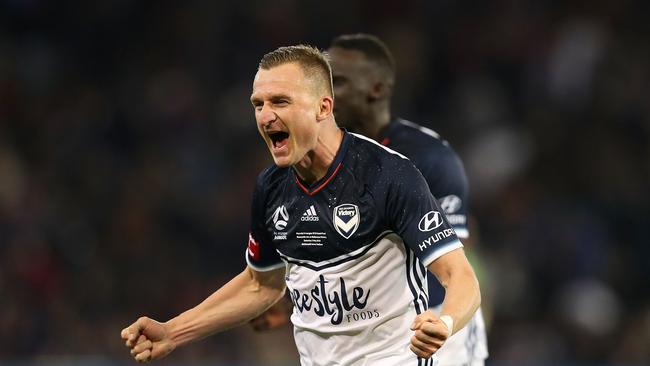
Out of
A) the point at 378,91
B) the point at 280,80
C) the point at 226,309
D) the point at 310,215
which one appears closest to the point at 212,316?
the point at 226,309

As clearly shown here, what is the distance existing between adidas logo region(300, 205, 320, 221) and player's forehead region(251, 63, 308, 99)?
44 centimetres

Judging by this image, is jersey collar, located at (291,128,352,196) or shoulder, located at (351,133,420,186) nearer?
shoulder, located at (351,133,420,186)

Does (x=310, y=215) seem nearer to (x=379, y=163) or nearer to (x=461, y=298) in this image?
(x=379, y=163)

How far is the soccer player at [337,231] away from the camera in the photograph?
3.83 m

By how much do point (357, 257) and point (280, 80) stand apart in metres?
0.67

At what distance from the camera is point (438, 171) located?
4.85 meters

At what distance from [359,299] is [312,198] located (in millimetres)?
397

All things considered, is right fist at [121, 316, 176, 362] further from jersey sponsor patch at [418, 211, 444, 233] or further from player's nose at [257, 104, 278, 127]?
jersey sponsor patch at [418, 211, 444, 233]

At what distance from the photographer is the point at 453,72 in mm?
10617

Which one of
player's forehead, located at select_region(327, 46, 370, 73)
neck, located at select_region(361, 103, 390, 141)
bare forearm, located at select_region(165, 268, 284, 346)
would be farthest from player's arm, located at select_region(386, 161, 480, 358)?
player's forehead, located at select_region(327, 46, 370, 73)

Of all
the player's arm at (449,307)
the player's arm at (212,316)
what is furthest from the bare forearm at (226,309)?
the player's arm at (449,307)

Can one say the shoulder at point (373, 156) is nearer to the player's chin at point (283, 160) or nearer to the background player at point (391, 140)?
the player's chin at point (283, 160)

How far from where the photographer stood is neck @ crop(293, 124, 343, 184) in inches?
159

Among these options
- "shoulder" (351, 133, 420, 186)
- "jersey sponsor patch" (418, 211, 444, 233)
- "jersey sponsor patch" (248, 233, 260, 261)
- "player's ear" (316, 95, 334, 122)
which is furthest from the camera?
"jersey sponsor patch" (248, 233, 260, 261)
